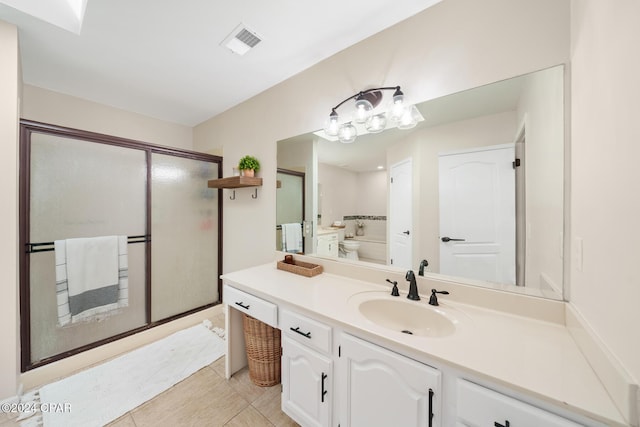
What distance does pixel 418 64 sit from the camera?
1.29 meters

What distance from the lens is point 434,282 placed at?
1.24m

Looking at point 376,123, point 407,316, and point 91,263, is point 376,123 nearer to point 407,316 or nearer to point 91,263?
point 407,316

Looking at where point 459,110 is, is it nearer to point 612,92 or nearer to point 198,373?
point 612,92

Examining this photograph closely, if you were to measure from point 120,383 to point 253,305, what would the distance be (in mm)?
1204

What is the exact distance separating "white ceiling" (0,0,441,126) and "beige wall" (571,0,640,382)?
852mm

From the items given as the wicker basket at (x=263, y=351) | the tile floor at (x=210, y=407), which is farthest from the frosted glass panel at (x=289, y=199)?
the tile floor at (x=210, y=407)

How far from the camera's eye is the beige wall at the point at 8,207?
4.43 feet

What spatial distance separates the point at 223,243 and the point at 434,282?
2292 millimetres

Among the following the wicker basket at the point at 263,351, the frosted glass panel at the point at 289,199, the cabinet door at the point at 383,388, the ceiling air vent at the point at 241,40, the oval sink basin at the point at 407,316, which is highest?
the ceiling air vent at the point at 241,40

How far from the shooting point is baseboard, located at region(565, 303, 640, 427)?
1.67 ft

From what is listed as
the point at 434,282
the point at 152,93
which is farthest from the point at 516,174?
the point at 152,93

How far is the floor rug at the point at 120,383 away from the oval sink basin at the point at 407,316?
149 centimetres

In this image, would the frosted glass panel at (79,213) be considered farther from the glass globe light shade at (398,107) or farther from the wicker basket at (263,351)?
the glass globe light shade at (398,107)

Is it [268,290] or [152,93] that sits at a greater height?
[152,93]
